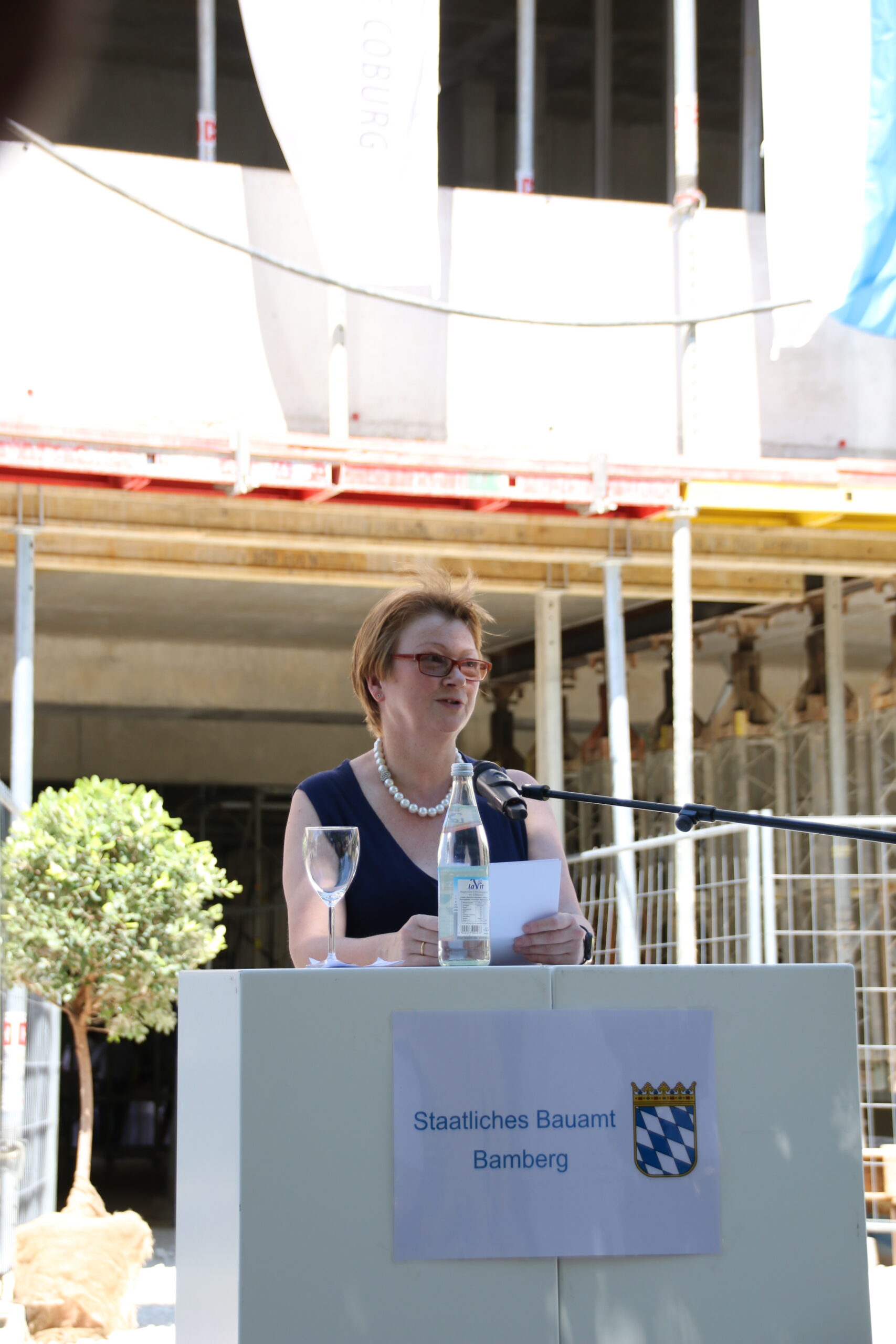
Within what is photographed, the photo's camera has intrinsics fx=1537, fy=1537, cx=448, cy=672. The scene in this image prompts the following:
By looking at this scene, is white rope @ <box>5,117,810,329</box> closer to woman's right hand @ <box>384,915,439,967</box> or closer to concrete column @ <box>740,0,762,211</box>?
concrete column @ <box>740,0,762,211</box>

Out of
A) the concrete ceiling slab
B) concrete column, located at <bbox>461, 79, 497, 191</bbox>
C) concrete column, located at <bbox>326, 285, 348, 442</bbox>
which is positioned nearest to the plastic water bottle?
concrete column, located at <bbox>326, 285, 348, 442</bbox>

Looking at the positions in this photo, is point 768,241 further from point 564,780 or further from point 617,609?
point 564,780

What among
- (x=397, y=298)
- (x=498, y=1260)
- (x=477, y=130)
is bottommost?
(x=498, y=1260)

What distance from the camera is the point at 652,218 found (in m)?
8.27

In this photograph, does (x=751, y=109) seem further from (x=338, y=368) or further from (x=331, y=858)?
(x=331, y=858)

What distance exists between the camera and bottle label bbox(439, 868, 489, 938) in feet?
6.35

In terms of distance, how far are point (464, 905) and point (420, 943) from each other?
0.38 feet

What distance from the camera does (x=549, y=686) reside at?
8805 millimetres

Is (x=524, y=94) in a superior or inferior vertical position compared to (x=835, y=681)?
superior

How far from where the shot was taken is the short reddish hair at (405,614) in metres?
2.65

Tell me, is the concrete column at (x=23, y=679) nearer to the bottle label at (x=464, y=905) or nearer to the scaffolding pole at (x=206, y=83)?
the scaffolding pole at (x=206, y=83)

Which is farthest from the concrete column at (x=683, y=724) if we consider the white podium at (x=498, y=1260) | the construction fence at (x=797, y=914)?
the white podium at (x=498, y=1260)

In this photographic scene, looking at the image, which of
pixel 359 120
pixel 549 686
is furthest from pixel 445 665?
pixel 549 686

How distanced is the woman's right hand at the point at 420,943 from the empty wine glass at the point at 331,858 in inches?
4.7
